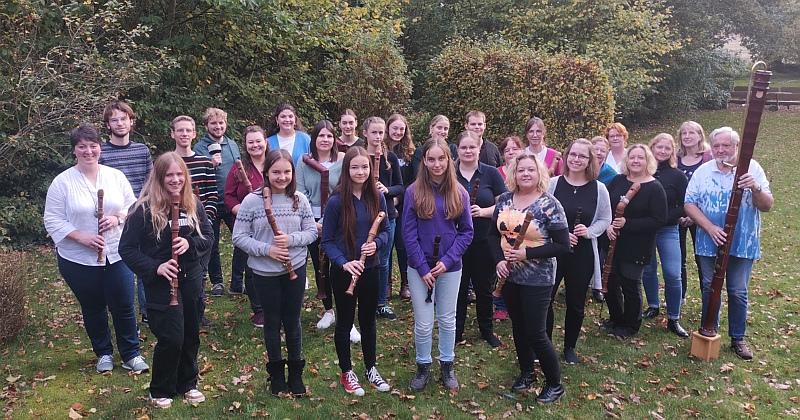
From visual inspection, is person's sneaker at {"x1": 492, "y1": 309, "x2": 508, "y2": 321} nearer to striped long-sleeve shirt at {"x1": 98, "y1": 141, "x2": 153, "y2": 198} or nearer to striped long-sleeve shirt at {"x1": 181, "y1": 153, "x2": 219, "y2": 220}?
striped long-sleeve shirt at {"x1": 181, "y1": 153, "x2": 219, "y2": 220}

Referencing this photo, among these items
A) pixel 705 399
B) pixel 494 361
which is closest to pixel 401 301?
pixel 494 361

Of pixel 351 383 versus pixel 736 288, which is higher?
pixel 736 288

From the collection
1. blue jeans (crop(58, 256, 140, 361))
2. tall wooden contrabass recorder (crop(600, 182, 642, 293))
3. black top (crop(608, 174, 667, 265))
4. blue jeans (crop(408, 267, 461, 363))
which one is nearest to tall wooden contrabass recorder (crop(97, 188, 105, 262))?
blue jeans (crop(58, 256, 140, 361))

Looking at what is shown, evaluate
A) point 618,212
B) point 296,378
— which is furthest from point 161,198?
point 618,212

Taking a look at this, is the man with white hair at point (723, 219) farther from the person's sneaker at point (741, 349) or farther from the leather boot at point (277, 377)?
the leather boot at point (277, 377)

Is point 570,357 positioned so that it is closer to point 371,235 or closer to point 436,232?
point 436,232

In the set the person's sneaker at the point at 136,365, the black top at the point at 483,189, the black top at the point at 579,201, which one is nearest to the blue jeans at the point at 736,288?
the black top at the point at 579,201

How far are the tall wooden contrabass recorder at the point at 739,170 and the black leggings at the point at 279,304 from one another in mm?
4006

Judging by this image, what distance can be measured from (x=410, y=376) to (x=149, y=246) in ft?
8.50

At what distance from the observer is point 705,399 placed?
515 centimetres

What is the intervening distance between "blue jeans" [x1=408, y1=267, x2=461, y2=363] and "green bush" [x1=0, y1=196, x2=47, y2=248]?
7.65 meters

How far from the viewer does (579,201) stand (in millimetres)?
5609

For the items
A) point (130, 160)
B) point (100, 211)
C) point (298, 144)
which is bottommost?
point (100, 211)

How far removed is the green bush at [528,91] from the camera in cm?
1166
